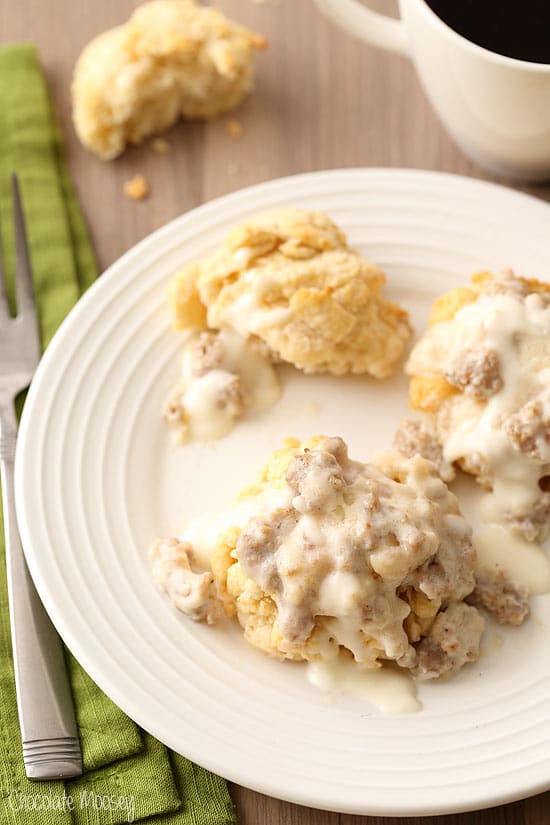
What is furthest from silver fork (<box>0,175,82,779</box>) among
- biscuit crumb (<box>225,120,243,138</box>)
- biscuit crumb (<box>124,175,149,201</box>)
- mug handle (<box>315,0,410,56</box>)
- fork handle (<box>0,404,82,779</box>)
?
mug handle (<box>315,0,410,56</box>)

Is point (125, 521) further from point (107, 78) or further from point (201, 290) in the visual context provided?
point (107, 78)

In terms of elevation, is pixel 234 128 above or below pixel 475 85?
below

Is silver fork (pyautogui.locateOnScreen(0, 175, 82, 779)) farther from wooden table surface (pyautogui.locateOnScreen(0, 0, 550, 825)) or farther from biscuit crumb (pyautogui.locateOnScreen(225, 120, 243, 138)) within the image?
biscuit crumb (pyautogui.locateOnScreen(225, 120, 243, 138))

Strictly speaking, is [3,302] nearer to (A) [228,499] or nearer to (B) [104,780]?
(A) [228,499]

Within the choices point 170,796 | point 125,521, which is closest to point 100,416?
point 125,521

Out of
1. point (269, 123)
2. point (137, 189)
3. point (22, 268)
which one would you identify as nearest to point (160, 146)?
point (137, 189)
